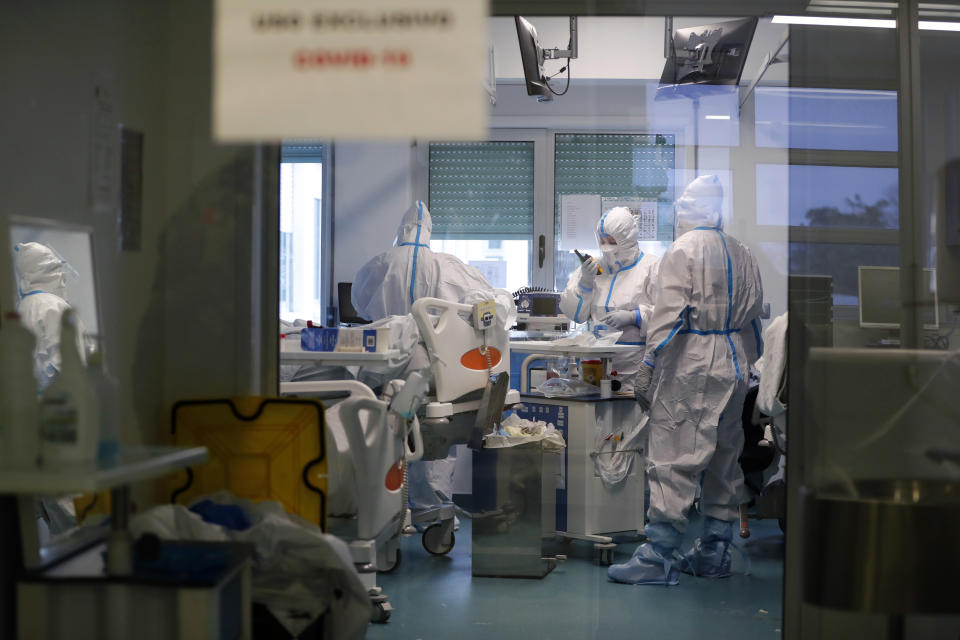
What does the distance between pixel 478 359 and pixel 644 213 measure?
91 centimetres

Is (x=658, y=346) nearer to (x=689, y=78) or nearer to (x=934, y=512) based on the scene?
(x=689, y=78)

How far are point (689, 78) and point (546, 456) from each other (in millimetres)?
A: 1541

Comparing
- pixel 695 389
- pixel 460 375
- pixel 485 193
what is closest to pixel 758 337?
pixel 695 389

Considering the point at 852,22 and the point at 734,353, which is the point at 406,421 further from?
the point at 852,22

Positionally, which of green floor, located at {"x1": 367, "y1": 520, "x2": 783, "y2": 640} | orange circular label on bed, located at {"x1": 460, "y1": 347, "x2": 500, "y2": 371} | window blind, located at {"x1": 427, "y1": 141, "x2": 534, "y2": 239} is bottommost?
green floor, located at {"x1": 367, "y1": 520, "x2": 783, "y2": 640}

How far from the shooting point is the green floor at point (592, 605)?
3.04 metres

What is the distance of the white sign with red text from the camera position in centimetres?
131

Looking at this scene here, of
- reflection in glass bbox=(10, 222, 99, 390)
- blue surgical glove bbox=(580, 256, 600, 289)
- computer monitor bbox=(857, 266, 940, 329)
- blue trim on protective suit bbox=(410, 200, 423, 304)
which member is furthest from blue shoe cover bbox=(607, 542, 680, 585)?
reflection in glass bbox=(10, 222, 99, 390)

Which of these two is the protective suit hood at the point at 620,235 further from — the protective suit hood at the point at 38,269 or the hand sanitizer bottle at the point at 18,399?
the hand sanitizer bottle at the point at 18,399

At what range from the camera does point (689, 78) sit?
3078mm

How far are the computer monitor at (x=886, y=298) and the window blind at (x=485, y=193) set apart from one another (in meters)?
1.54

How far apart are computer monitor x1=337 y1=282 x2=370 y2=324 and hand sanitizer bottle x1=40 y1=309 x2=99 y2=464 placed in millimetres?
2592

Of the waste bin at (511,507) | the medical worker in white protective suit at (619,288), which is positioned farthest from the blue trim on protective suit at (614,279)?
the waste bin at (511,507)

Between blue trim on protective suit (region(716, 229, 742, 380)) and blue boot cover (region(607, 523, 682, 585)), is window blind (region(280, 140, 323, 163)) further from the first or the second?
blue boot cover (region(607, 523, 682, 585))
